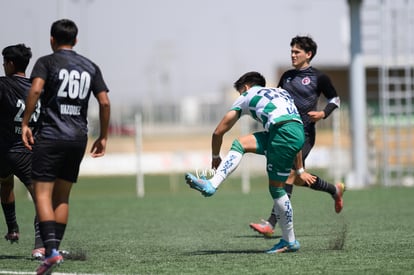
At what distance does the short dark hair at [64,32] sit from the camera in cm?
690

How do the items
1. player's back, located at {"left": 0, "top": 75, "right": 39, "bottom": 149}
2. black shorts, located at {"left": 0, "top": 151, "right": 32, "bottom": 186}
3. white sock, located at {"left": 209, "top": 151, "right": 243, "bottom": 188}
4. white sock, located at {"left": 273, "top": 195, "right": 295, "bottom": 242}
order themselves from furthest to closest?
black shorts, located at {"left": 0, "top": 151, "right": 32, "bottom": 186}
player's back, located at {"left": 0, "top": 75, "right": 39, "bottom": 149}
white sock, located at {"left": 273, "top": 195, "right": 295, "bottom": 242}
white sock, located at {"left": 209, "top": 151, "right": 243, "bottom": 188}

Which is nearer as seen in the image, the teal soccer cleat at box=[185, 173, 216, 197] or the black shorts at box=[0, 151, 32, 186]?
the teal soccer cleat at box=[185, 173, 216, 197]

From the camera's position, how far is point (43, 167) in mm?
6809

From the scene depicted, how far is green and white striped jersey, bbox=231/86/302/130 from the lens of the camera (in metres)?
8.05

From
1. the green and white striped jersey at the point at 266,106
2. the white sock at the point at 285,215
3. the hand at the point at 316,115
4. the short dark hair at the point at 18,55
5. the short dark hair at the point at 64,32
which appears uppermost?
the short dark hair at the point at 64,32

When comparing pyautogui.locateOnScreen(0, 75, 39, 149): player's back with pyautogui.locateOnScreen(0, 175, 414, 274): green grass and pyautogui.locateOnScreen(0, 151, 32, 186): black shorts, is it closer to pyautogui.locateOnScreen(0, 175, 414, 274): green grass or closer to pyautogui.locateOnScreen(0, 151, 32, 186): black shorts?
pyautogui.locateOnScreen(0, 151, 32, 186): black shorts

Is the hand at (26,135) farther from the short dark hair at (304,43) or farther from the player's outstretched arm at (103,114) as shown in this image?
the short dark hair at (304,43)

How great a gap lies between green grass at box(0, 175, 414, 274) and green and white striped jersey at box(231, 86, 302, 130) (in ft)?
4.17

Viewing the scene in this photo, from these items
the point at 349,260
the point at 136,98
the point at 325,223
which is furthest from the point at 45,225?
the point at 136,98

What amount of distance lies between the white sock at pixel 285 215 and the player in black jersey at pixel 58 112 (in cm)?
205

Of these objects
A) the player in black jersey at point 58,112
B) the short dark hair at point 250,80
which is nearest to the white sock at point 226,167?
the short dark hair at point 250,80

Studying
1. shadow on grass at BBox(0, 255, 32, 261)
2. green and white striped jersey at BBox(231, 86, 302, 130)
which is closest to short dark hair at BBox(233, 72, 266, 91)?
green and white striped jersey at BBox(231, 86, 302, 130)

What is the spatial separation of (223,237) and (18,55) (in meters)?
3.33

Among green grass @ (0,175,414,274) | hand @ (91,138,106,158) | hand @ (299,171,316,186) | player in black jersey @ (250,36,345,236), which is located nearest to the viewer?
hand @ (91,138,106,158)
